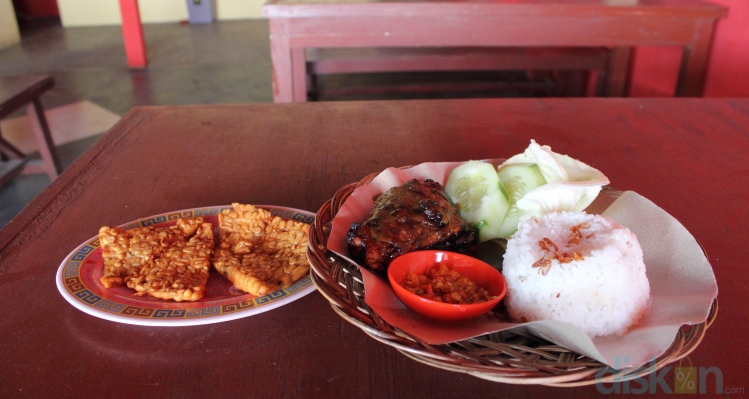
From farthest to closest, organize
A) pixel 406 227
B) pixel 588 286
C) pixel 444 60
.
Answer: pixel 444 60 → pixel 406 227 → pixel 588 286

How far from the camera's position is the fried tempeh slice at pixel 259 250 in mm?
1018

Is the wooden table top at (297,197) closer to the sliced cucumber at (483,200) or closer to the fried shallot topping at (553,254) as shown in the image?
the fried shallot topping at (553,254)

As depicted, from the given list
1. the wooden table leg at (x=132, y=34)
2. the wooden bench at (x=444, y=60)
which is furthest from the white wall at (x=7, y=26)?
the wooden bench at (x=444, y=60)

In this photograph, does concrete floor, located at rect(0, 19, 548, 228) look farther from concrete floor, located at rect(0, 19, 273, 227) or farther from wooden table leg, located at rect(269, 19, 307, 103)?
wooden table leg, located at rect(269, 19, 307, 103)

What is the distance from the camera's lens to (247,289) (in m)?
0.99

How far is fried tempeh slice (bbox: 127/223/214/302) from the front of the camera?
985 millimetres

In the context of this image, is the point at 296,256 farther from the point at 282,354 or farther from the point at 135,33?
the point at 135,33

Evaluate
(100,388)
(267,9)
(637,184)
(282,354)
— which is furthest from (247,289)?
(267,9)

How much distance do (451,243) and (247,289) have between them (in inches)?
16.6

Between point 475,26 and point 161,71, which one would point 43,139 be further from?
point 161,71

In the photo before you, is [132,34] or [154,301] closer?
[154,301]

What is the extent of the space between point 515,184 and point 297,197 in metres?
0.61

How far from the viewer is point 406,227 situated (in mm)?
1036

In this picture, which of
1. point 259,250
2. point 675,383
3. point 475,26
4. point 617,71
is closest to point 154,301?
point 259,250
